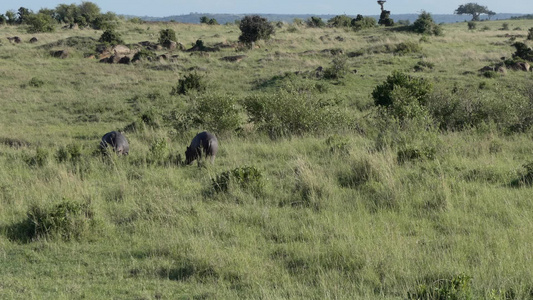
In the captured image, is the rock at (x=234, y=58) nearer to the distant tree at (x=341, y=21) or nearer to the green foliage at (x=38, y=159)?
the green foliage at (x=38, y=159)

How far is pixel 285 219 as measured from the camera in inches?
240

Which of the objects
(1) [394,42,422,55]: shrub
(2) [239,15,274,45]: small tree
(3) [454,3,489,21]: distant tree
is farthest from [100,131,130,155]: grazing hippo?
(3) [454,3,489,21]: distant tree

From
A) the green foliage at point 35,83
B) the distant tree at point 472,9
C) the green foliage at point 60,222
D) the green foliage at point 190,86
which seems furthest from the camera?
the distant tree at point 472,9

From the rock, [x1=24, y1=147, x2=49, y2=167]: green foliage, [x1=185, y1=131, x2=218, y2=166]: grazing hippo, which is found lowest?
[x1=24, y1=147, x2=49, y2=167]: green foliage

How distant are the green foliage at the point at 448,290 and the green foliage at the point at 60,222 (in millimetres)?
Answer: 3598

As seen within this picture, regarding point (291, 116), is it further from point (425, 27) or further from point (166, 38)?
point (425, 27)

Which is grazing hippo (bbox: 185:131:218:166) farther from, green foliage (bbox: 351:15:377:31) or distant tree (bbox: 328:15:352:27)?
distant tree (bbox: 328:15:352:27)

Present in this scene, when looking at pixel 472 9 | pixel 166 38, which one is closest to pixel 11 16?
pixel 166 38

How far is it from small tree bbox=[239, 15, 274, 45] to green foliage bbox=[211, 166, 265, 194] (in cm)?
2691

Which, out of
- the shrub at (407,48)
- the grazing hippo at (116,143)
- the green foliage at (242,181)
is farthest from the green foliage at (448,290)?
the shrub at (407,48)

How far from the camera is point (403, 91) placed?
43.1ft

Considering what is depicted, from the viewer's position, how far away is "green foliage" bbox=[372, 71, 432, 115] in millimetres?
12901

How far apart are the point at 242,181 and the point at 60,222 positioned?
2433mm

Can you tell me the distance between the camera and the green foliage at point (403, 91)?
1290 cm
